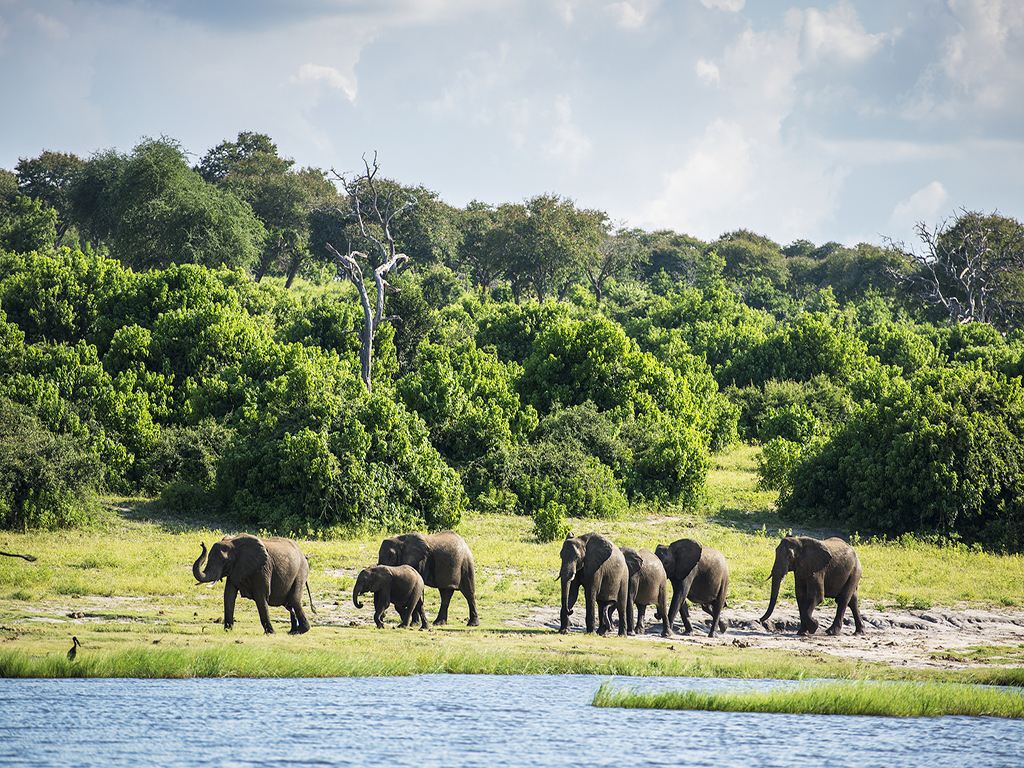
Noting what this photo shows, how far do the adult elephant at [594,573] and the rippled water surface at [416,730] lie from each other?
9.92ft

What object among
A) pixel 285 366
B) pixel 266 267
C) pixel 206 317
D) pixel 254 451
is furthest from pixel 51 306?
pixel 266 267

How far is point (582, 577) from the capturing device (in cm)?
2094

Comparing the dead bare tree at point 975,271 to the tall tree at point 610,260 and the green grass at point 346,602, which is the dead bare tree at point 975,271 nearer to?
the tall tree at point 610,260

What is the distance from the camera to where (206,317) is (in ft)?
126

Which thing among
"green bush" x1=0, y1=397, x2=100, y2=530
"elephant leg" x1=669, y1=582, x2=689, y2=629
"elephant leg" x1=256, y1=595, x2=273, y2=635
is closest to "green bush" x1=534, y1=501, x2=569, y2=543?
"elephant leg" x1=669, y1=582, x2=689, y2=629

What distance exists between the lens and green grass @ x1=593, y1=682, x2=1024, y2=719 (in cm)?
1691

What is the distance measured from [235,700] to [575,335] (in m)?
27.8

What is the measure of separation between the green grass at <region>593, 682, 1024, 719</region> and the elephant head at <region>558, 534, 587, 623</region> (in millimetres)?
3417

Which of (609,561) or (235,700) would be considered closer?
(235,700)

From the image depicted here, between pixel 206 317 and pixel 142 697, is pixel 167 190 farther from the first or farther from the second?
pixel 142 697

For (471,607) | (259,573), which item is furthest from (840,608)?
(259,573)

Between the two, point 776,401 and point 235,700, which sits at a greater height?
point 776,401

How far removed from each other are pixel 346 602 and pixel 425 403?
1514 centimetres

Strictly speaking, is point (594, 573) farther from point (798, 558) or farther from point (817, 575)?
point (817, 575)
